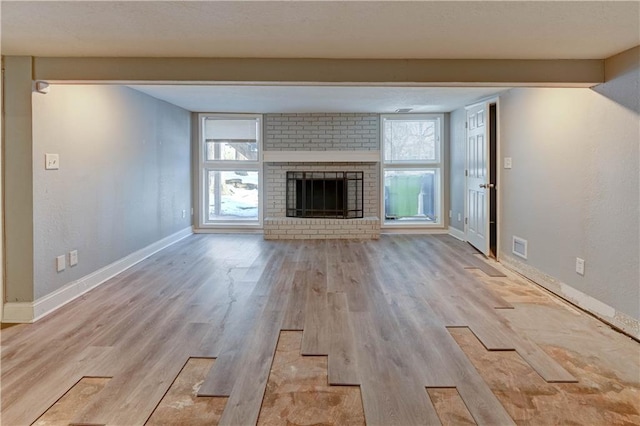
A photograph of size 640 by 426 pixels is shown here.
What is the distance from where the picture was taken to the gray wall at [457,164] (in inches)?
240

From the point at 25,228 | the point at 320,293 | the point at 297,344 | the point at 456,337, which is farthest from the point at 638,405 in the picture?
the point at 25,228

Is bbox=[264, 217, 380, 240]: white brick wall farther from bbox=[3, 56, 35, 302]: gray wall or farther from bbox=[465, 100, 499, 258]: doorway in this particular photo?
bbox=[3, 56, 35, 302]: gray wall

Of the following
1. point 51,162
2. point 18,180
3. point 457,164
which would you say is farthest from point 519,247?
point 18,180

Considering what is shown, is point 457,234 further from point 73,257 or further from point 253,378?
point 73,257

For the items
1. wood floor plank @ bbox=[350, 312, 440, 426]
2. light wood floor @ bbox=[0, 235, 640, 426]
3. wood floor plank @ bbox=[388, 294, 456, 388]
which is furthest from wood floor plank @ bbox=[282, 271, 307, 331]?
wood floor plank @ bbox=[388, 294, 456, 388]

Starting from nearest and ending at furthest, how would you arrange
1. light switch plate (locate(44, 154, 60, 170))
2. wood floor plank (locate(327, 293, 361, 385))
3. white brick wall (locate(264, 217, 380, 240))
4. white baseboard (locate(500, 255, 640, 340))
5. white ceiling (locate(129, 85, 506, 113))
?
wood floor plank (locate(327, 293, 361, 385)) → white baseboard (locate(500, 255, 640, 340)) → light switch plate (locate(44, 154, 60, 170)) → white ceiling (locate(129, 85, 506, 113)) → white brick wall (locate(264, 217, 380, 240))

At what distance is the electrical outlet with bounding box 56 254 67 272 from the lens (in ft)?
10.4

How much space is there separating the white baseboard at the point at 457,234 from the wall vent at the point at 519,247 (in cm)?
161

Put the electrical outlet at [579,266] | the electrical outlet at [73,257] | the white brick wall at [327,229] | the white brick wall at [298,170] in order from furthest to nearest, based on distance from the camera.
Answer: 1. the white brick wall at [298,170]
2. the white brick wall at [327,229]
3. the electrical outlet at [73,257]
4. the electrical outlet at [579,266]

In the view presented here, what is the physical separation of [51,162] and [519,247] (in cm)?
455

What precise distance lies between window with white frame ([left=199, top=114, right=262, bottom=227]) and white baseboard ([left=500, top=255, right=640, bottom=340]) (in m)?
4.38

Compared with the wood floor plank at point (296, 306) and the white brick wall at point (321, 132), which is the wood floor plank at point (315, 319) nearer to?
the wood floor plank at point (296, 306)

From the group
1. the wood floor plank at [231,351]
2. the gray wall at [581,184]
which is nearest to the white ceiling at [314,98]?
the gray wall at [581,184]

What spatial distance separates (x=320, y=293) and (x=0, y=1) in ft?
9.36
